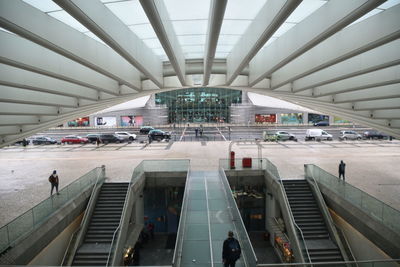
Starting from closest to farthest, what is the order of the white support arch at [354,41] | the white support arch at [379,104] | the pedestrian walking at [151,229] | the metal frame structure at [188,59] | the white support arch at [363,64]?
the metal frame structure at [188,59] < the white support arch at [354,41] < the white support arch at [363,64] < the white support arch at [379,104] < the pedestrian walking at [151,229]

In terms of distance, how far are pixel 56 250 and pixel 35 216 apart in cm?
233

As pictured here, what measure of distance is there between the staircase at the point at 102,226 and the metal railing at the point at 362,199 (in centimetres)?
1068

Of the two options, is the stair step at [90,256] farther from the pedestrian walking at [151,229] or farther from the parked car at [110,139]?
the parked car at [110,139]

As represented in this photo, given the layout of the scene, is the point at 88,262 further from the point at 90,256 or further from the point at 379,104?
the point at 379,104

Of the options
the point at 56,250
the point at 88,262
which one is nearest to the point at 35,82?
the point at 56,250

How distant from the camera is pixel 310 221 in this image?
Answer: 12.8 meters

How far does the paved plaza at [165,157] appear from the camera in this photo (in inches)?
508

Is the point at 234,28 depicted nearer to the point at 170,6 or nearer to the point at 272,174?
the point at 170,6

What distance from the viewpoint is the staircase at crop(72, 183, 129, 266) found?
1130cm

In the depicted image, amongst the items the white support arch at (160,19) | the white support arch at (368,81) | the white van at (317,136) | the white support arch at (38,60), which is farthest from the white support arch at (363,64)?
the white van at (317,136)

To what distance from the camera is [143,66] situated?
8062 mm

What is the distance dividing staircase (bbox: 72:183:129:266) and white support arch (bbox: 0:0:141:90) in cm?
754

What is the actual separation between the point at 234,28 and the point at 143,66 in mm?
3121

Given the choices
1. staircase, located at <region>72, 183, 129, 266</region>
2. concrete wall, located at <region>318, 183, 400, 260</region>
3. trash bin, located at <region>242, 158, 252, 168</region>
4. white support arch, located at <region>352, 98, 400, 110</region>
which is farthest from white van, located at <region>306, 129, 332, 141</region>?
staircase, located at <region>72, 183, 129, 266</region>
